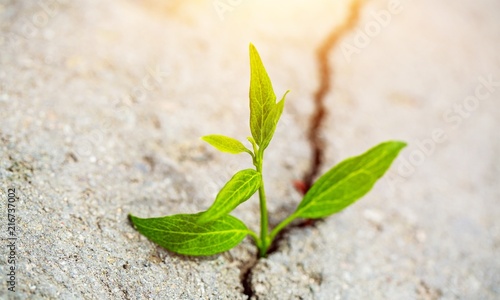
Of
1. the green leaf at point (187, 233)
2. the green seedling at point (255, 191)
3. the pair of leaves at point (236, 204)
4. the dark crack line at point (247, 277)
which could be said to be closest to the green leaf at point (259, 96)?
the green seedling at point (255, 191)

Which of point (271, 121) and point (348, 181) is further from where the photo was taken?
point (348, 181)

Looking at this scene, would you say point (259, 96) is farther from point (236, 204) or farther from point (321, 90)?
point (321, 90)

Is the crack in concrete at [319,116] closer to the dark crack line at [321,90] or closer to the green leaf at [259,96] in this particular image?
the dark crack line at [321,90]

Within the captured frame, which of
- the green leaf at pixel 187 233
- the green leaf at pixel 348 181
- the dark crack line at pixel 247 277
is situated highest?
the green leaf at pixel 348 181

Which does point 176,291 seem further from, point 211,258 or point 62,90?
point 62,90

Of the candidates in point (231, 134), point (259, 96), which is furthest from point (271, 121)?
point (231, 134)

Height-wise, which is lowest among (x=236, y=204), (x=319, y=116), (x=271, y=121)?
(x=319, y=116)

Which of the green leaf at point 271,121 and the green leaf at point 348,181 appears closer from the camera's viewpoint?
the green leaf at point 271,121
